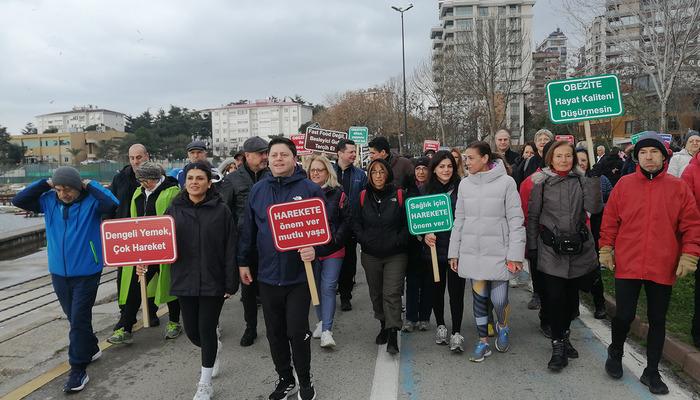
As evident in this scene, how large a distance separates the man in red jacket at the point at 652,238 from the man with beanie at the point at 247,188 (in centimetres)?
345

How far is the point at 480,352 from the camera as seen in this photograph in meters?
4.66

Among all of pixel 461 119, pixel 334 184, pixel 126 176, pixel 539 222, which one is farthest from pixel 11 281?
pixel 461 119

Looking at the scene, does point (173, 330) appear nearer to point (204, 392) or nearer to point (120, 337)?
point (120, 337)

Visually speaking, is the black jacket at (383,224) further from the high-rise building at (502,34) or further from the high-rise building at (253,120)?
the high-rise building at (253,120)

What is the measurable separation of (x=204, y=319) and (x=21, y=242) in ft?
45.9

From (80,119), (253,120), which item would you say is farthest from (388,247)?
(80,119)

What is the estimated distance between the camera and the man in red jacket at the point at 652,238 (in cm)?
383

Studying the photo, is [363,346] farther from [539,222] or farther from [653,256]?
[653,256]

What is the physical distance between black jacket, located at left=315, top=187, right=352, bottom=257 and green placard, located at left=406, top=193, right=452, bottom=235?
2.07 ft

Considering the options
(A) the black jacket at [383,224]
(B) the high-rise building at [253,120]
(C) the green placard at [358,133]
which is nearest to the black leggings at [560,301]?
(A) the black jacket at [383,224]

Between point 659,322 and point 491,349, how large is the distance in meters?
1.53

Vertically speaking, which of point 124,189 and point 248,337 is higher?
point 124,189

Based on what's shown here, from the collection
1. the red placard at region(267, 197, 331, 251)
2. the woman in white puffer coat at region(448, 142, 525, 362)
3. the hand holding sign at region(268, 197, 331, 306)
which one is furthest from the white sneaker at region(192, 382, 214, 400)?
the woman in white puffer coat at region(448, 142, 525, 362)

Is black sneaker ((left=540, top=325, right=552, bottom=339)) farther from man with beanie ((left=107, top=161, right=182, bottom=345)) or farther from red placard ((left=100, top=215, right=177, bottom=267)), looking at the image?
man with beanie ((left=107, top=161, right=182, bottom=345))
